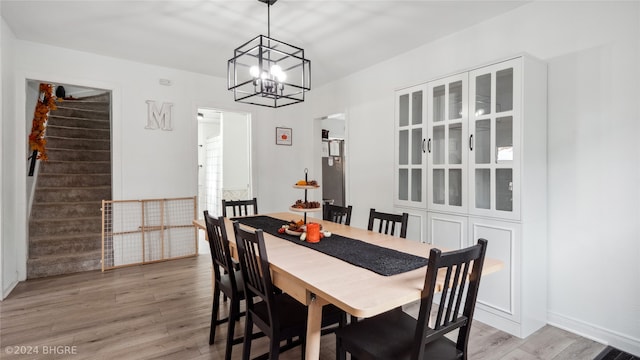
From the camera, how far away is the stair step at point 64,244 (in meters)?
3.87

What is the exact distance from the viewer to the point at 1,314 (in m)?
2.67

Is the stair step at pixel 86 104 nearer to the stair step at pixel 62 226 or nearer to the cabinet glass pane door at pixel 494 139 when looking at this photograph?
the stair step at pixel 62 226

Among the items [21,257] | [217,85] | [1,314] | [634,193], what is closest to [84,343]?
→ [1,314]

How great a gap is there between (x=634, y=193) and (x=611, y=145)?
1.13ft

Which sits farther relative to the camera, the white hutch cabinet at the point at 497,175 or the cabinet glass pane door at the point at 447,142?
the cabinet glass pane door at the point at 447,142

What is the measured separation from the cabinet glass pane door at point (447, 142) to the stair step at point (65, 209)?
457cm

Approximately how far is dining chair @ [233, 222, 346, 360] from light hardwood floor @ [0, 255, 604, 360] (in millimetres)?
495

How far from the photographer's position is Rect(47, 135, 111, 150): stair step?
495cm

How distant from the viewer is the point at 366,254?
1.75m

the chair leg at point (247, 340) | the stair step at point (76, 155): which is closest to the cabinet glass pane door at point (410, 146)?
the chair leg at point (247, 340)

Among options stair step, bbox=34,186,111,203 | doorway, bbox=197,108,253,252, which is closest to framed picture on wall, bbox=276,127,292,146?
doorway, bbox=197,108,253,252

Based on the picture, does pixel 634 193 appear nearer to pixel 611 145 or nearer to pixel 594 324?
pixel 611 145

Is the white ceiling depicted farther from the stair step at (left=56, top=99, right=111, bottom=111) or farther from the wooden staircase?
the stair step at (left=56, top=99, right=111, bottom=111)

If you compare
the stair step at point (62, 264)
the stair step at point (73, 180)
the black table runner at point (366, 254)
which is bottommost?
the stair step at point (62, 264)
